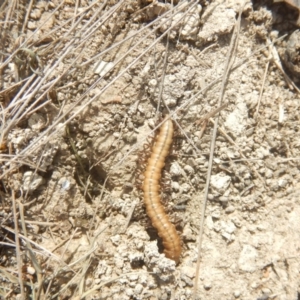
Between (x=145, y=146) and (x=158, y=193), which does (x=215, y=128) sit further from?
(x=158, y=193)

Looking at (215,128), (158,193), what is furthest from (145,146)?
(215,128)

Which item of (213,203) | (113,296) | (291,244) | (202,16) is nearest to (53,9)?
(202,16)

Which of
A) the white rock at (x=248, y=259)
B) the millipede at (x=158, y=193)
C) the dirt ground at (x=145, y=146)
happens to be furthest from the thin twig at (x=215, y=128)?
the white rock at (x=248, y=259)

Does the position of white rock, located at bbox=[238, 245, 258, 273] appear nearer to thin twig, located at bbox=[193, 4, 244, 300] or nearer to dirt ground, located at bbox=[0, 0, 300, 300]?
dirt ground, located at bbox=[0, 0, 300, 300]

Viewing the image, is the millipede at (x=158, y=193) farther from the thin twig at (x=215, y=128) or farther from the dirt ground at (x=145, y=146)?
the thin twig at (x=215, y=128)

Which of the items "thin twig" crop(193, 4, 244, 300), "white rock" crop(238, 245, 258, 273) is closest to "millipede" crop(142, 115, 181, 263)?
"thin twig" crop(193, 4, 244, 300)

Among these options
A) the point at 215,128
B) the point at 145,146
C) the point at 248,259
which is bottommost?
the point at 248,259
